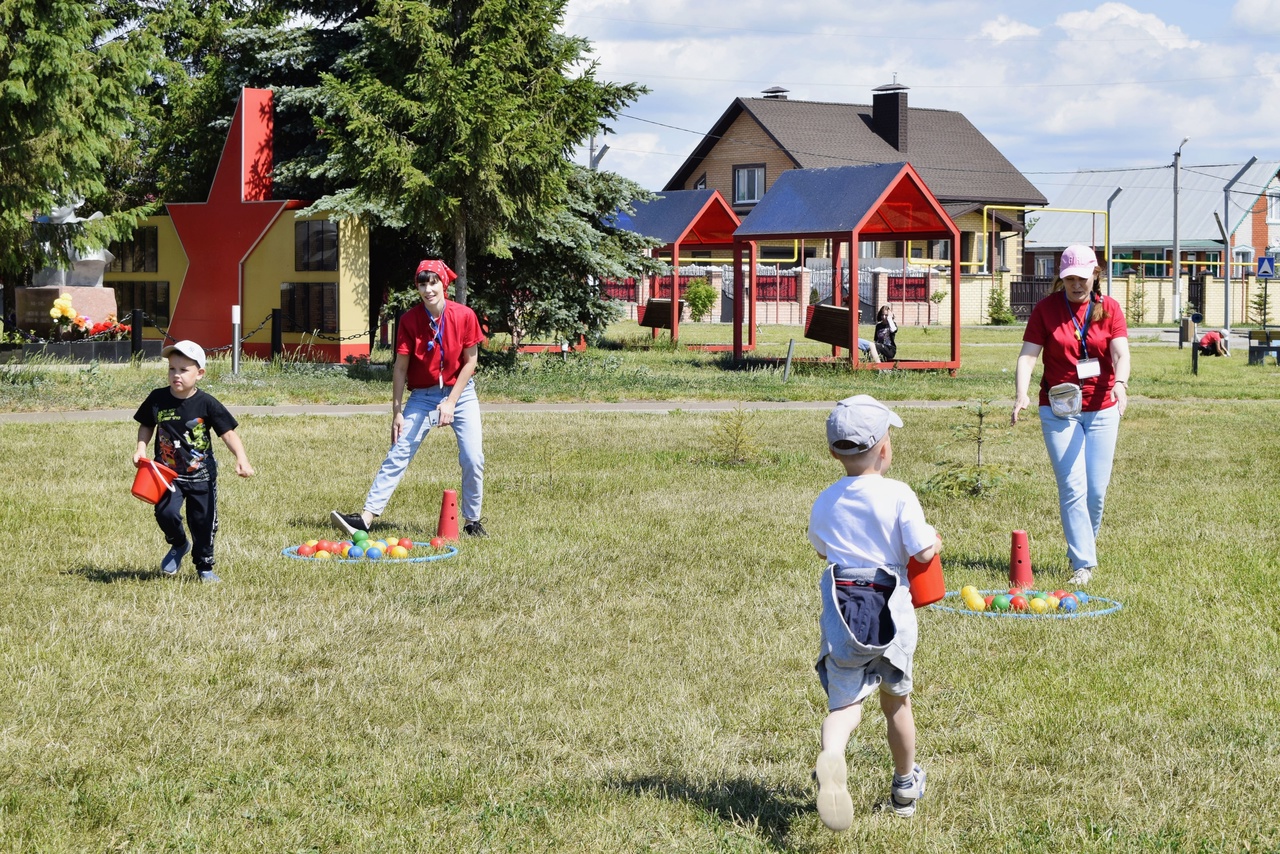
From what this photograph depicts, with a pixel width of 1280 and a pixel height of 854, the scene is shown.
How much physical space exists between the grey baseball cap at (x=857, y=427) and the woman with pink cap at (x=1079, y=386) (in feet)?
12.6

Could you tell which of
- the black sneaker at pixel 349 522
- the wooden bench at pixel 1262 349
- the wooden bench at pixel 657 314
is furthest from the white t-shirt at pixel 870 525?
the wooden bench at pixel 657 314

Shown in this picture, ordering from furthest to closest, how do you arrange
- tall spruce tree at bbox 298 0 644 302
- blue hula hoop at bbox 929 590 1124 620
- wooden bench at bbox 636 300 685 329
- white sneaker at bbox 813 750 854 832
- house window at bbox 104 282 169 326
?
wooden bench at bbox 636 300 685 329
house window at bbox 104 282 169 326
tall spruce tree at bbox 298 0 644 302
blue hula hoop at bbox 929 590 1124 620
white sneaker at bbox 813 750 854 832

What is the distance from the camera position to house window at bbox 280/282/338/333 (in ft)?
87.8

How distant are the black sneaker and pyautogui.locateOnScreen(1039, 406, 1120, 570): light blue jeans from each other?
4.43m

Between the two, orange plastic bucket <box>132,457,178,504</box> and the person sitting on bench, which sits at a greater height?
the person sitting on bench

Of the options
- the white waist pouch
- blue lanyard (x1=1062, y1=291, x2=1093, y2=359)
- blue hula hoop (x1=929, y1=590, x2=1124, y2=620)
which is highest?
blue lanyard (x1=1062, y1=291, x2=1093, y2=359)

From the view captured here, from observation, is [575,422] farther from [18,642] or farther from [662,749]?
[662,749]

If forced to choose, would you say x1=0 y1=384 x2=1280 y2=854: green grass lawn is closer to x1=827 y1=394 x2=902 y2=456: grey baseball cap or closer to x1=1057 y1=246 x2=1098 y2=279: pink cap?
x1=827 y1=394 x2=902 y2=456: grey baseball cap

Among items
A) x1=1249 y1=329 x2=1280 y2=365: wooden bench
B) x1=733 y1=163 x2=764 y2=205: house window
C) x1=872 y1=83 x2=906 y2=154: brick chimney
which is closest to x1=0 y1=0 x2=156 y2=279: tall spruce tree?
x1=1249 y1=329 x2=1280 y2=365: wooden bench

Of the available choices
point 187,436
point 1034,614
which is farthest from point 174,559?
point 1034,614

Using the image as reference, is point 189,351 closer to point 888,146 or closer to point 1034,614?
point 1034,614

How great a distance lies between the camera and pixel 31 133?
2006 cm

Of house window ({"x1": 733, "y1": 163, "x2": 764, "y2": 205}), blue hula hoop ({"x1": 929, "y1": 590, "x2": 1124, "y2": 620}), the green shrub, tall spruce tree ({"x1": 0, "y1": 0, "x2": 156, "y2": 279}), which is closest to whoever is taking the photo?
blue hula hoop ({"x1": 929, "y1": 590, "x2": 1124, "y2": 620})

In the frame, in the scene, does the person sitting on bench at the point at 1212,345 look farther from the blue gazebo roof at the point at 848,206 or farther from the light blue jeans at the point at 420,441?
the light blue jeans at the point at 420,441
